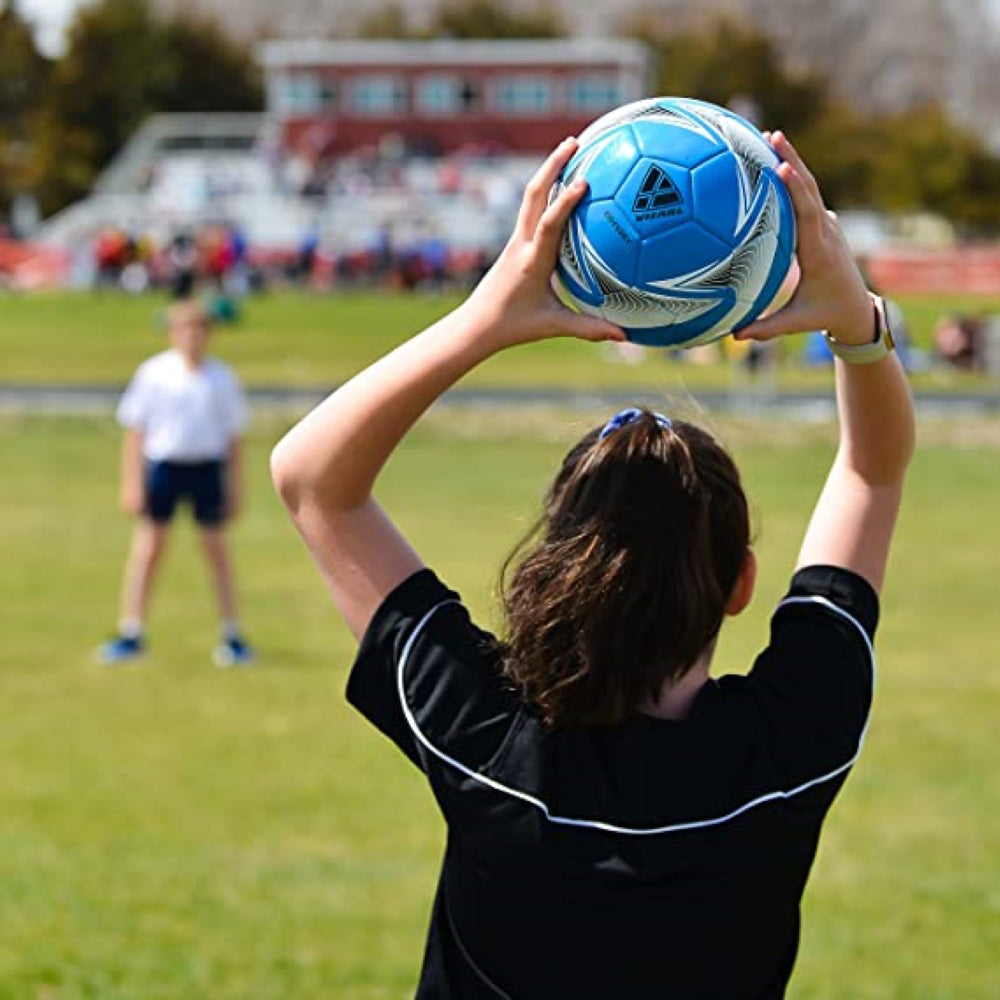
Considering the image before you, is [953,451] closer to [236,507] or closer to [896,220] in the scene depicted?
[236,507]

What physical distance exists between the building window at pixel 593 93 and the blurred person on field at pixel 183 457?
6496 centimetres

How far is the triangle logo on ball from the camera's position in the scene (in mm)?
2590

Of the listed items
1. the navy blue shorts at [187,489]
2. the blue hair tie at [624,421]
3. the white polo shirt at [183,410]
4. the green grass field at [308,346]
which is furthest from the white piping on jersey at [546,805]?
the green grass field at [308,346]

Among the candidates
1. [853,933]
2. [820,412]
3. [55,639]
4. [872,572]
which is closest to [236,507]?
[55,639]

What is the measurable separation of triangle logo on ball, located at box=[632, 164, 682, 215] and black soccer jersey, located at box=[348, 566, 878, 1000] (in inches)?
23.9

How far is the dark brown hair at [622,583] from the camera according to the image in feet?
8.14

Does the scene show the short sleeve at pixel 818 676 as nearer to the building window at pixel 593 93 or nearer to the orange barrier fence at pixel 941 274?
Answer: the orange barrier fence at pixel 941 274

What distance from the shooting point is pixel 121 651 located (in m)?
11.0

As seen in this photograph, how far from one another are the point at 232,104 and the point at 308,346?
4736cm

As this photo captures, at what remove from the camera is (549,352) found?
3941 cm

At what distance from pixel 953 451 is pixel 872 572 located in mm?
20093

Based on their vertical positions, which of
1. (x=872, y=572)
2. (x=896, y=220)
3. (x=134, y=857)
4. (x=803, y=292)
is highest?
(x=803, y=292)

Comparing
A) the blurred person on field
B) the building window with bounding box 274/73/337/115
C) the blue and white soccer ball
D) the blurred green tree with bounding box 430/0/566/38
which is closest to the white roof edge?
the building window with bounding box 274/73/337/115

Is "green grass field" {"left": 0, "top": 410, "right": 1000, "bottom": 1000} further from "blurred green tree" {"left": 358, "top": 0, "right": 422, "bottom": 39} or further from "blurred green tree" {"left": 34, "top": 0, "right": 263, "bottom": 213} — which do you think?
"blurred green tree" {"left": 358, "top": 0, "right": 422, "bottom": 39}
